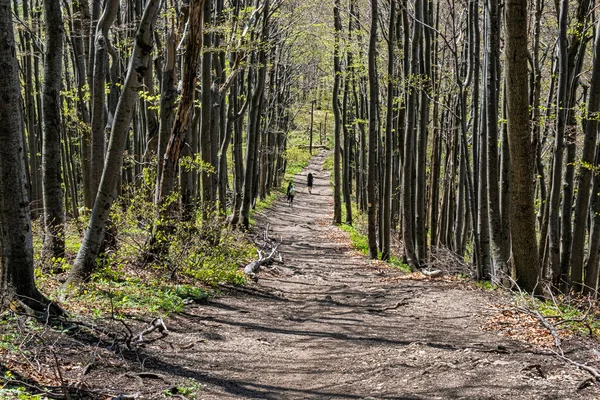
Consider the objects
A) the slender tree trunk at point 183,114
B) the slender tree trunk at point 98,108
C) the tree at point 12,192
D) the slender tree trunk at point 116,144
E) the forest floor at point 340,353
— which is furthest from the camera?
the slender tree trunk at point 183,114

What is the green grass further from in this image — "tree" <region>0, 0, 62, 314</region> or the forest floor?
"tree" <region>0, 0, 62, 314</region>

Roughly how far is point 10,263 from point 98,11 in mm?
7661

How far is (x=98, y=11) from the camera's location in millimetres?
11438

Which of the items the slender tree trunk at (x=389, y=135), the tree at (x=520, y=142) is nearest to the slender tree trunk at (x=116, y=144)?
the tree at (x=520, y=142)

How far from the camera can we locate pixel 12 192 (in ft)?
18.3

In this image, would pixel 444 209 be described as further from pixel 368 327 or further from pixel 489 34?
pixel 368 327

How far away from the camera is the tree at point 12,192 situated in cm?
541

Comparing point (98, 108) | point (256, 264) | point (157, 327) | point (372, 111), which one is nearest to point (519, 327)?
point (157, 327)

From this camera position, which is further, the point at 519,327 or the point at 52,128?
the point at 52,128

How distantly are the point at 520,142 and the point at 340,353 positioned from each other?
12.8 feet

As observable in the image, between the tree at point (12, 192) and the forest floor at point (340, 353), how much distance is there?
98 centimetres

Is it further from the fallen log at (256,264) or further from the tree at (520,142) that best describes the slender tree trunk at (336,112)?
the tree at (520,142)

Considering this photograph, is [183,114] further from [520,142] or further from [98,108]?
[520,142]

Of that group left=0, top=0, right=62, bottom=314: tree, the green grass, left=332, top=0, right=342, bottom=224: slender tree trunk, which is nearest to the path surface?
left=0, top=0, right=62, bottom=314: tree
